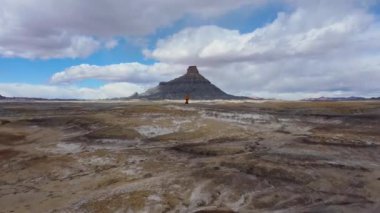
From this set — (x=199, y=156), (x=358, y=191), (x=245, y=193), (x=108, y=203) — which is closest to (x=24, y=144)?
(x=199, y=156)

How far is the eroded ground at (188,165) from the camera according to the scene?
1831 cm

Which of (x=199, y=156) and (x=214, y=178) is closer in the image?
(x=214, y=178)

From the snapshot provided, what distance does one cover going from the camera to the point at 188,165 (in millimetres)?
23922

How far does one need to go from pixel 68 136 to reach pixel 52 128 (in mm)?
4694

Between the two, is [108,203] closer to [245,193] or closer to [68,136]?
[245,193]

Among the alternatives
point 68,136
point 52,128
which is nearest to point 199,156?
point 68,136

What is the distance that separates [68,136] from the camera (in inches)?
1371

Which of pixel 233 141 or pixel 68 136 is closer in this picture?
pixel 233 141

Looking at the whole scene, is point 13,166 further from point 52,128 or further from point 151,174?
point 52,128

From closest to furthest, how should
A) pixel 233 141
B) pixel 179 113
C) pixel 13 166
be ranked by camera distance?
pixel 13 166, pixel 233 141, pixel 179 113

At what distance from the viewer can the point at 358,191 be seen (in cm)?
1920

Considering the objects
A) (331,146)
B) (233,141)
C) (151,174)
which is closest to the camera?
(151,174)

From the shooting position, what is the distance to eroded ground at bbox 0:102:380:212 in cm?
1831

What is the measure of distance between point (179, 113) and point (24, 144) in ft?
51.2
